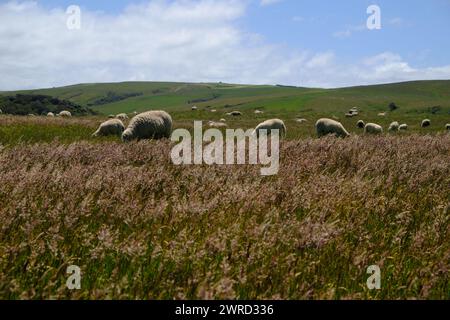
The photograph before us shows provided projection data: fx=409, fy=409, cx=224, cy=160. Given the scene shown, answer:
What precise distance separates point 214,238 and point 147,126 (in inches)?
572

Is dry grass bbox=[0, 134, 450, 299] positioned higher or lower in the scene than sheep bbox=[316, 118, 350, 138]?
lower

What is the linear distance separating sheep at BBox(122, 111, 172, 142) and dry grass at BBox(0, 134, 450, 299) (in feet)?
34.7

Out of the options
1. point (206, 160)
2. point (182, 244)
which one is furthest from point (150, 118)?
point (182, 244)

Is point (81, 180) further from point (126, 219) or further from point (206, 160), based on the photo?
point (206, 160)

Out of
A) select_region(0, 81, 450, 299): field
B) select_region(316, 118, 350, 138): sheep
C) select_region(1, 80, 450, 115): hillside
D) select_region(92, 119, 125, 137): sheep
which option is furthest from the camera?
select_region(1, 80, 450, 115): hillside

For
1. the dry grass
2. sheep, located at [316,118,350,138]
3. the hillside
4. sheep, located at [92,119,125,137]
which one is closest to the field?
the dry grass

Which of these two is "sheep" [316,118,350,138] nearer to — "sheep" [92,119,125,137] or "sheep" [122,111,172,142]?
"sheep" [122,111,172,142]

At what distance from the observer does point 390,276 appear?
302 centimetres

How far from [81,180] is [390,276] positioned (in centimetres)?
327

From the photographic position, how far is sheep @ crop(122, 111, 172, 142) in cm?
1628

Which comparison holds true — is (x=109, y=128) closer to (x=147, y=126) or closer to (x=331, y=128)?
(x=147, y=126)

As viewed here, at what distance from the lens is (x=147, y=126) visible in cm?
1703

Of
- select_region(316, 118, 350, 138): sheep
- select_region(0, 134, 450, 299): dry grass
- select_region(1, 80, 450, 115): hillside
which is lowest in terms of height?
select_region(0, 134, 450, 299): dry grass

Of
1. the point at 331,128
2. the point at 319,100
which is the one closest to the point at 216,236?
the point at 331,128
